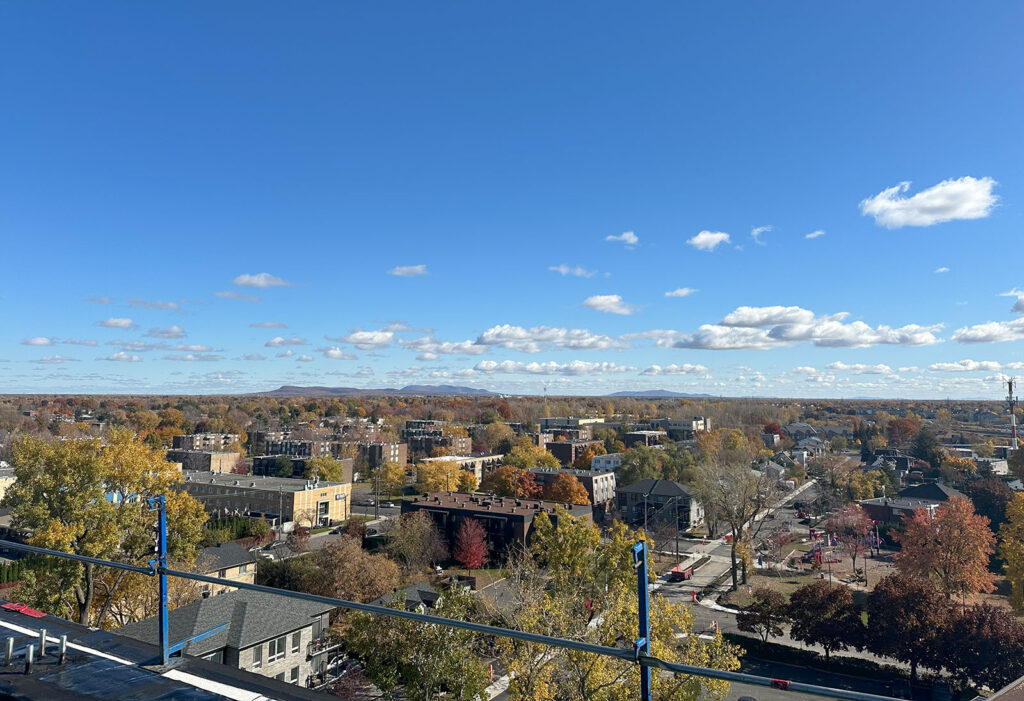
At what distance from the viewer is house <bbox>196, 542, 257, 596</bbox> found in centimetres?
2625

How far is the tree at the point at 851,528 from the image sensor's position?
130 feet

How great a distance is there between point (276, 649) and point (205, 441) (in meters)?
79.9

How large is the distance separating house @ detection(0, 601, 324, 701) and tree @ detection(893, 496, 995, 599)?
3585cm

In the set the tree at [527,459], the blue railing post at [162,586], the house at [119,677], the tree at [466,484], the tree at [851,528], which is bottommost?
the tree at [851,528]

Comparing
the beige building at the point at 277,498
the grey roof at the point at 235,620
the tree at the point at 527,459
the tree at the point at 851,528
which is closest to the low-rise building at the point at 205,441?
the beige building at the point at 277,498

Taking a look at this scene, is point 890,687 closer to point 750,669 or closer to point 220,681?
point 750,669

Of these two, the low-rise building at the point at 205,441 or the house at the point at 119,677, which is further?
the low-rise building at the point at 205,441

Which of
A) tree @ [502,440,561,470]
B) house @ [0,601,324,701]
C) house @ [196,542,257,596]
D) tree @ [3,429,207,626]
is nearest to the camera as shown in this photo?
house @ [0,601,324,701]

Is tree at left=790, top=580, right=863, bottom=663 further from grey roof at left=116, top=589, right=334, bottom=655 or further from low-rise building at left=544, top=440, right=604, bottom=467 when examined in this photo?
low-rise building at left=544, top=440, right=604, bottom=467

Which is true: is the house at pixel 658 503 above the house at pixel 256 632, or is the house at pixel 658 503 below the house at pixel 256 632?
below

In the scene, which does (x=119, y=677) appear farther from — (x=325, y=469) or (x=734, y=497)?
(x=325, y=469)

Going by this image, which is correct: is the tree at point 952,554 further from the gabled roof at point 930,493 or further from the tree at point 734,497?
the gabled roof at point 930,493

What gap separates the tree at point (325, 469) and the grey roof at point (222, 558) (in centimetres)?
2768

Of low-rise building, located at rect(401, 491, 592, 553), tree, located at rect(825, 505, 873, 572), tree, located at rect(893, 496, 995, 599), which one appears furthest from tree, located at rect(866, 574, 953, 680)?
tree, located at rect(825, 505, 873, 572)
